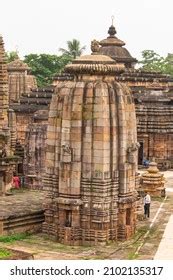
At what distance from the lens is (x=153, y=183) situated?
30.0m

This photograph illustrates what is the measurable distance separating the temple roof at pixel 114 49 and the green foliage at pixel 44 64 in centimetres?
2944

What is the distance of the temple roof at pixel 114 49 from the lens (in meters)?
48.9

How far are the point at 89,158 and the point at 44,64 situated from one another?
201ft

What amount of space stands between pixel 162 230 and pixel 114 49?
94.0ft

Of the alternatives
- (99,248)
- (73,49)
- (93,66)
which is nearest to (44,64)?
(73,49)

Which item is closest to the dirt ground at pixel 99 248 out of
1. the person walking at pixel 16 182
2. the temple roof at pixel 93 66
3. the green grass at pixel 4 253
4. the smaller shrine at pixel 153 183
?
the green grass at pixel 4 253

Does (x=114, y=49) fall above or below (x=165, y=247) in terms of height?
above

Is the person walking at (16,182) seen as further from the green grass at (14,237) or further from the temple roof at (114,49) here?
the temple roof at (114,49)

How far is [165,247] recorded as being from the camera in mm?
19656

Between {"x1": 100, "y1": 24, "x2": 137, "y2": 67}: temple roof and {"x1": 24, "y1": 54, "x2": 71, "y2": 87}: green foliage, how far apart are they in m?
29.4

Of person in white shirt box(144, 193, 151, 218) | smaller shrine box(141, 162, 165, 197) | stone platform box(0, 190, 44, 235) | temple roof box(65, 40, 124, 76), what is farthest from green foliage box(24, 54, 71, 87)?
temple roof box(65, 40, 124, 76)

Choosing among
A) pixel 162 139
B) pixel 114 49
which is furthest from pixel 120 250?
pixel 114 49

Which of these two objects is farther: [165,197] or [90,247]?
[165,197]
